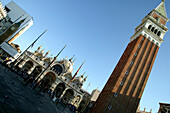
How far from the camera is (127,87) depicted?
2414cm

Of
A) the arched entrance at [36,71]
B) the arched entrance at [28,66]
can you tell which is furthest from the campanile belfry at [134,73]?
the arched entrance at [28,66]

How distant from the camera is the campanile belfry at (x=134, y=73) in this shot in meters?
22.6

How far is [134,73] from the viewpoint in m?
25.5

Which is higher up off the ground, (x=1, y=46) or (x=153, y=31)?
(x=153, y=31)

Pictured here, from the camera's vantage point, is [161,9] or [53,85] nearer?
[161,9]

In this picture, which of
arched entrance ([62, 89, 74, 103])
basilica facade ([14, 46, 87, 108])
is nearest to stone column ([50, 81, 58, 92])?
basilica facade ([14, 46, 87, 108])

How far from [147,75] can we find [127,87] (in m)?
5.35

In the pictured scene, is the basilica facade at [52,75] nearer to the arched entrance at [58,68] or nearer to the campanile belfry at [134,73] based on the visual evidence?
the arched entrance at [58,68]

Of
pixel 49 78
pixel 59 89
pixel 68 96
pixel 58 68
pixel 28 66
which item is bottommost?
pixel 68 96

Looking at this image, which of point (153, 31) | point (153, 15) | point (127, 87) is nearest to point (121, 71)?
point (127, 87)

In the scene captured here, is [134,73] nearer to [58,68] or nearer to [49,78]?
[49,78]

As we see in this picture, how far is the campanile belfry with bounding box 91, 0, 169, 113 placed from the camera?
2261 cm

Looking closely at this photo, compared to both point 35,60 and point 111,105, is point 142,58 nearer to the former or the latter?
point 111,105

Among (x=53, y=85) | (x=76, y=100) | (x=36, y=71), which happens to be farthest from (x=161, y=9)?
(x=36, y=71)
